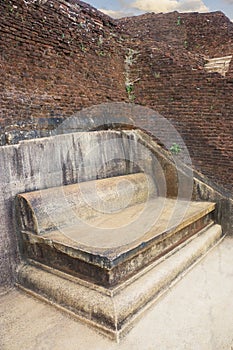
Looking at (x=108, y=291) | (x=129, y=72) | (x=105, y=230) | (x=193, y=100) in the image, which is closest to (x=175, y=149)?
(x=193, y=100)

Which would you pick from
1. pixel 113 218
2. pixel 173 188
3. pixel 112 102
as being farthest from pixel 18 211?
pixel 112 102

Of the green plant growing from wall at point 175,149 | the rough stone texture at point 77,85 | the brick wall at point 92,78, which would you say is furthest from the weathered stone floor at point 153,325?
the green plant growing from wall at point 175,149

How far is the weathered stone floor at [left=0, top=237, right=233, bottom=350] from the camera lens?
208 cm

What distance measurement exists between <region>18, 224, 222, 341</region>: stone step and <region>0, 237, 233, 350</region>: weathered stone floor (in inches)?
2.8

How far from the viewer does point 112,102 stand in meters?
4.85

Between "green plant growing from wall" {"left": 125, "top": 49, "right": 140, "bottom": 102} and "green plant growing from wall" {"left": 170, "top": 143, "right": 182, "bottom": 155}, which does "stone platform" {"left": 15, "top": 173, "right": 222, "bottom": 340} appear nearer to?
"green plant growing from wall" {"left": 170, "top": 143, "right": 182, "bottom": 155}

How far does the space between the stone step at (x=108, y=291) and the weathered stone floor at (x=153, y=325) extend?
0.07 meters

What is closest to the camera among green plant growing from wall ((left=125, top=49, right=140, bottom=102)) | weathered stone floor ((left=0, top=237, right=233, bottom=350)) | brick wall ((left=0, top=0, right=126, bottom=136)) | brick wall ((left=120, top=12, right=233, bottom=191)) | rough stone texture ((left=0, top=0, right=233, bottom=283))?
weathered stone floor ((left=0, top=237, right=233, bottom=350))

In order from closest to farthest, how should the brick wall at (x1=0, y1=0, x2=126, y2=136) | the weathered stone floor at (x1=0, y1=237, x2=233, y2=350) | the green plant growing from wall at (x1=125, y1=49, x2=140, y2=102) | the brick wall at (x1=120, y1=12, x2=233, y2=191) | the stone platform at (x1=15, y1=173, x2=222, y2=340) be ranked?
the weathered stone floor at (x1=0, y1=237, x2=233, y2=350) → the stone platform at (x1=15, y1=173, x2=222, y2=340) → the brick wall at (x1=0, y1=0, x2=126, y2=136) → the brick wall at (x1=120, y1=12, x2=233, y2=191) → the green plant growing from wall at (x1=125, y1=49, x2=140, y2=102)

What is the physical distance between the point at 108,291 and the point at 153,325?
43 centimetres

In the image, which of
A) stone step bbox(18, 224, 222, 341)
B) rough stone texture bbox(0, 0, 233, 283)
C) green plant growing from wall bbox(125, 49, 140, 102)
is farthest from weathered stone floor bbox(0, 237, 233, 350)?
green plant growing from wall bbox(125, 49, 140, 102)

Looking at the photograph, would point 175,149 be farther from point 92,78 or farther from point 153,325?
point 153,325

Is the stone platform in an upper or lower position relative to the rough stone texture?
lower

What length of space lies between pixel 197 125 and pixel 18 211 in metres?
2.86
